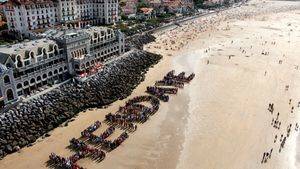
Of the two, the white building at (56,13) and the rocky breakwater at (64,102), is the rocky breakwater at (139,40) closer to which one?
the rocky breakwater at (64,102)

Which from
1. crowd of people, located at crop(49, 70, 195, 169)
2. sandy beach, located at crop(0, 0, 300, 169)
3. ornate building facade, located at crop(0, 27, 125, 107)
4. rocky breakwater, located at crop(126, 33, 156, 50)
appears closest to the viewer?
crowd of people, located at crop(49, 70, 195, 169)

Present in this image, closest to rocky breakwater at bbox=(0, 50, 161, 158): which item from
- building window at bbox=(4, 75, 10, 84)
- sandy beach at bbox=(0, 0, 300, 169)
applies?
sandy beach at bbox=(0, 0, 300, 169)

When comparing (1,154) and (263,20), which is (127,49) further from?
(263,20)

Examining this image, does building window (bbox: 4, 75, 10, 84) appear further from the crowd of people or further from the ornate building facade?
the crowd of people

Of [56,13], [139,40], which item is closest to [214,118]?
[139,40]

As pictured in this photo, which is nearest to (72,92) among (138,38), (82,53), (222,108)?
(82,53)

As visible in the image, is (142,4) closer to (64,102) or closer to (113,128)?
(64,102)
